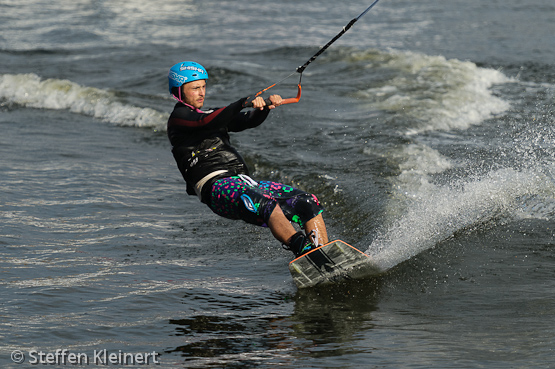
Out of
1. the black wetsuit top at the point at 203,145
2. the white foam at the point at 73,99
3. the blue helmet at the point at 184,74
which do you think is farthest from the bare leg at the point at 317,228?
the white foam at the point at 73,99

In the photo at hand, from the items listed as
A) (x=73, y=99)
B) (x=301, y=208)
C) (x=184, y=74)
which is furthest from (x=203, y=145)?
(x=73, y=99)

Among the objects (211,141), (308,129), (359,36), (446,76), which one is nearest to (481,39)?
(359,36)

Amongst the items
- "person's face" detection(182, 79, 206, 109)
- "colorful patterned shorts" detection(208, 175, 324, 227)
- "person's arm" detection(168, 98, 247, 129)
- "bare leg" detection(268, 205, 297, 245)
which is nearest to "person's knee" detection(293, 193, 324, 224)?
"colorful patterned shorts" detection(208, 175, 324, 227)

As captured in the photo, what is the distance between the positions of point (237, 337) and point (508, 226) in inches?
145

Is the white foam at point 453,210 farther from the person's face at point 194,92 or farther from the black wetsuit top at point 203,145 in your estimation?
the person's face at point 194,92

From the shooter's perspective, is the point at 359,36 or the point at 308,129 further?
the point at 359,36

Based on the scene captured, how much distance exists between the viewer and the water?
5.06m

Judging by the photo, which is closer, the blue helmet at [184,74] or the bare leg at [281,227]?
the bare leg at [281,227]

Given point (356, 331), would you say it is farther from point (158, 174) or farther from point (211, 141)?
point (158, 174)

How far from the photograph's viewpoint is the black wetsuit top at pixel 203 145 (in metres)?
6.30

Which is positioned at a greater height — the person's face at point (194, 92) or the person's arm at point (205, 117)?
the person's face at point (194, 92)

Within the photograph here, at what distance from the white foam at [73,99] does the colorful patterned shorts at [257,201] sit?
8.06m

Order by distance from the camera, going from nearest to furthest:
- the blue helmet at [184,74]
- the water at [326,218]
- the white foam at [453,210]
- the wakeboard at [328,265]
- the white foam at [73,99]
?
the water at [326,218]
the wakeboard at [328,265]
the blue helmet at [184,74]
the white foam at [453,210]
the white foam at [73,99]

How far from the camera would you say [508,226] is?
24.4 ft
